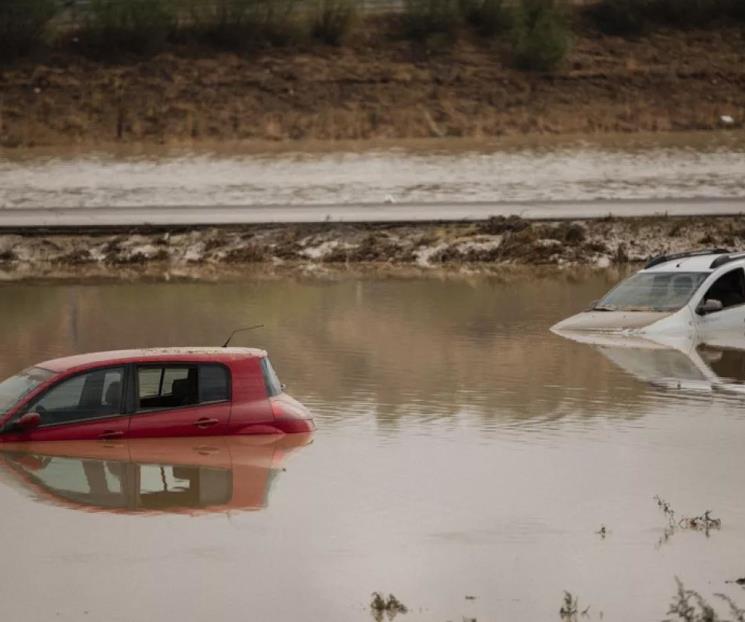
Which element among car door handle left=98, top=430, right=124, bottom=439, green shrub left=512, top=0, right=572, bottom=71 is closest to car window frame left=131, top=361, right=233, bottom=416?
car door handle left=98, top=430, right=124, bottom=439

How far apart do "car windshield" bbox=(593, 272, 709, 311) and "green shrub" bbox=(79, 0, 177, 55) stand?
47687 mm

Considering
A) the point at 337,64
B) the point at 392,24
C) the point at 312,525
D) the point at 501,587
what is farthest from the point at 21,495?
the point at 392,24

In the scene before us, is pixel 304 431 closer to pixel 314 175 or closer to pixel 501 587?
pixel 501 587

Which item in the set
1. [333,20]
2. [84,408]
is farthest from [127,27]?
[84,408]

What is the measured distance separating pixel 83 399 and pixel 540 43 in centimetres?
5313

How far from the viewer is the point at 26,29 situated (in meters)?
70.7

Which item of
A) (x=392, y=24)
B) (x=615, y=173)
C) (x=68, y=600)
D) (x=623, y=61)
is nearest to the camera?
(x=68, y=600)

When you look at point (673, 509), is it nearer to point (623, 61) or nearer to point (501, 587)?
point (501, 587)

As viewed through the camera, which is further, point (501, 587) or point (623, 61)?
point (623, 61)

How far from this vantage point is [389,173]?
51000 millimetres

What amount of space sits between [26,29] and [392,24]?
49.7 ft

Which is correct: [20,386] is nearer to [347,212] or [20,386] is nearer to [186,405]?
[186,405]

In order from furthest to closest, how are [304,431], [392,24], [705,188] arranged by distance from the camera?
[392,24]
[705,188]
[304,431]

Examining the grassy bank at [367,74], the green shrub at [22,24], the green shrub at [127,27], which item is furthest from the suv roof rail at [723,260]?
the green shrub at [22,24]
